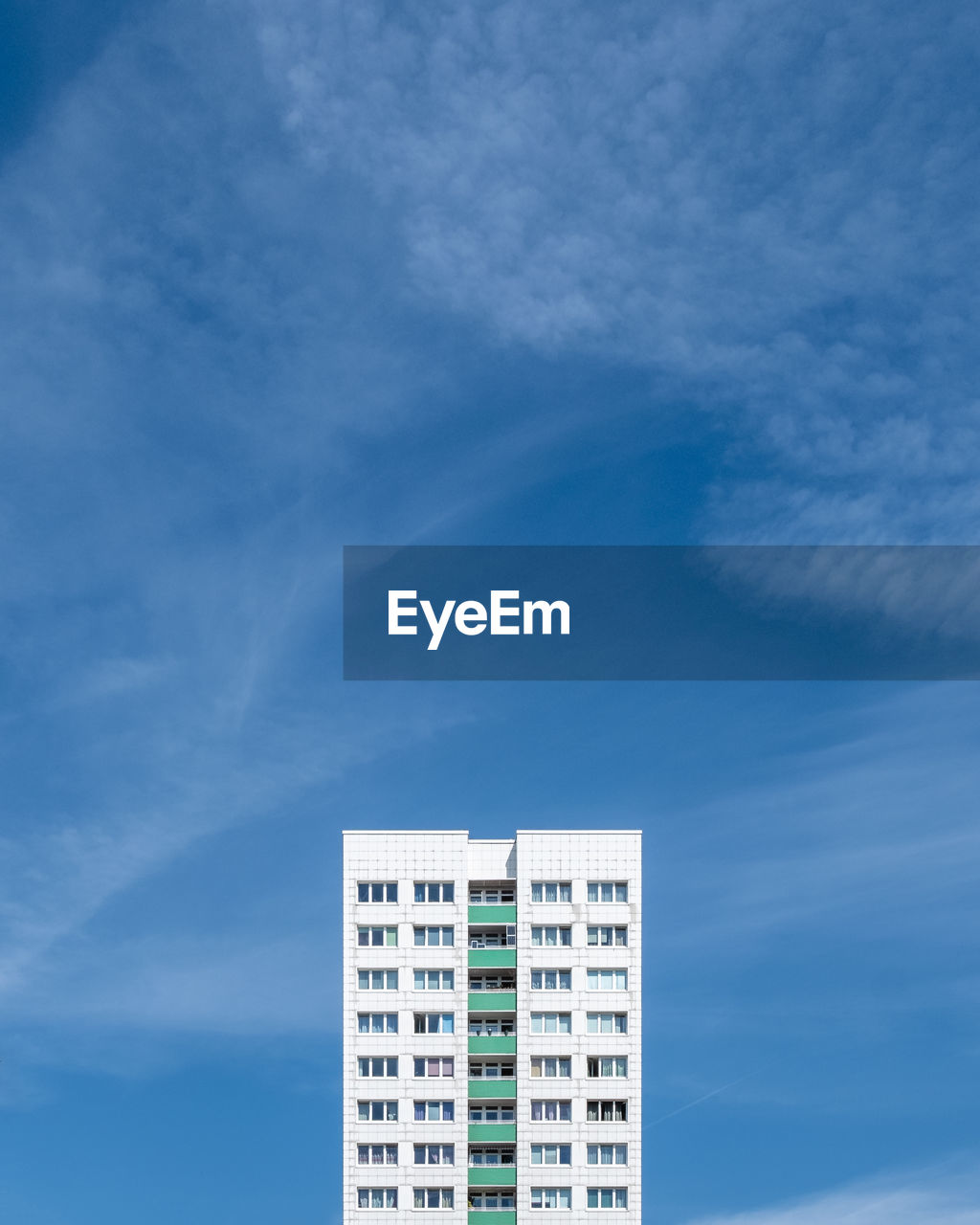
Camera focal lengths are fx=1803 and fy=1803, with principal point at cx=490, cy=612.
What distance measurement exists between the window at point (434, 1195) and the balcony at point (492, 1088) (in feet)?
17.2

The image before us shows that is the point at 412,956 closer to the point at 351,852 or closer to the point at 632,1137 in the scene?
the point at 351,852

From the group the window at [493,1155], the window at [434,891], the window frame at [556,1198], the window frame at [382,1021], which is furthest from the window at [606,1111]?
the window at [434,891]

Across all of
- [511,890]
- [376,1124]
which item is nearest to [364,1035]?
[376,1124]

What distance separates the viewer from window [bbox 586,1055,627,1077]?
99.1 metres

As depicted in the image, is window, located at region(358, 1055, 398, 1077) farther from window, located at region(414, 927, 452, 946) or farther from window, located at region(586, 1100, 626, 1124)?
window, located at region(586, 1100, 626, 1124)

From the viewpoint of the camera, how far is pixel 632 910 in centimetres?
10075

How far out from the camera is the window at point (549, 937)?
100625mm

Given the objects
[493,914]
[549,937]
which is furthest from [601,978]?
[493,914]

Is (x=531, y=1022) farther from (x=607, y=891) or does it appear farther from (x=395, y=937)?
(x=395, y=937)

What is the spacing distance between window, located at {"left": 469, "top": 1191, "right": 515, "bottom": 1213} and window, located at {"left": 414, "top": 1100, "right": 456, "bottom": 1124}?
4201mm

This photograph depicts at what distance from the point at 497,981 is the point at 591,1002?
548 cm

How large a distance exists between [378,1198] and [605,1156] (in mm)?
12422

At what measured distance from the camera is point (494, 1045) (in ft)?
328

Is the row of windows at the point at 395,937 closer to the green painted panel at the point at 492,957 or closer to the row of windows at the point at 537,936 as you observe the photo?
the row of windows at the point at 537,936
